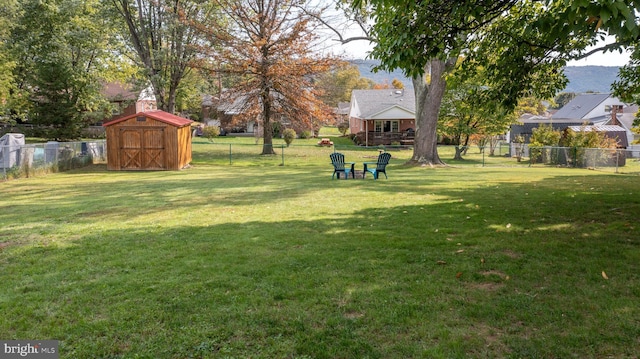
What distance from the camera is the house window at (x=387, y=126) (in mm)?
44781

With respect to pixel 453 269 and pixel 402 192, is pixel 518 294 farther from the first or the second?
pixel 402 192

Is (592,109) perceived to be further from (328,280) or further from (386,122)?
(328,280)

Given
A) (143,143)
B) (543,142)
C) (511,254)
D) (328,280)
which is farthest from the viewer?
(543,142)

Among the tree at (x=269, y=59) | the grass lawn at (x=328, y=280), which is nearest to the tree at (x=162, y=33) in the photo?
the tree at (x=269, y=59)

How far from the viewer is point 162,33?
30703mm

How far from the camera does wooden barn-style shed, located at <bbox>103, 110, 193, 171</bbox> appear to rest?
22.0 m

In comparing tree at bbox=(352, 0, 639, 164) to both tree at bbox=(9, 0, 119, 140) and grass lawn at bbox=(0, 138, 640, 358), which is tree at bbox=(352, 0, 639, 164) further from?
tree at bbox=(9, 0, 119, 140)

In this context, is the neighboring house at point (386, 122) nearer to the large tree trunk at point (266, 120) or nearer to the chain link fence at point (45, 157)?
the large tree trunk at point (266, 120)

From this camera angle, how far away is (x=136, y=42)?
3116 centimetres

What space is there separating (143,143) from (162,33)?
12047 millimetres

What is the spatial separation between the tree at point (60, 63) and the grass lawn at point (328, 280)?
2876 centimetres

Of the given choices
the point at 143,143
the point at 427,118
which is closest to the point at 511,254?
the point at 427,118

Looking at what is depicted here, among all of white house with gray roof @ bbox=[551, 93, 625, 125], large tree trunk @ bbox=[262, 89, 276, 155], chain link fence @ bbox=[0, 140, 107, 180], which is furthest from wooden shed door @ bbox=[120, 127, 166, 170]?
white house with gray roof @ bbox=[551, 93, 625, 125]

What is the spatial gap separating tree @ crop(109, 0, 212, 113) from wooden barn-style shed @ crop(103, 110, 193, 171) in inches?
318
